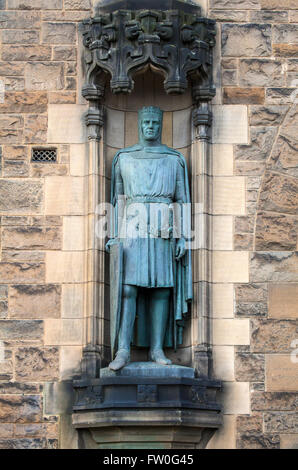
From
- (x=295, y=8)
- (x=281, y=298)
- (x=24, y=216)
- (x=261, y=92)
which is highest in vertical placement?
(x=295, y=8)

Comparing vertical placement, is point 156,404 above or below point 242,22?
below

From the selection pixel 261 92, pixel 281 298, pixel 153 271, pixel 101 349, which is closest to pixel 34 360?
Result: pixel 101 349

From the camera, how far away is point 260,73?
12.5 meters

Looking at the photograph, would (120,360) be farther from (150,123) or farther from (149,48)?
(149,48)

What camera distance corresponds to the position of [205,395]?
38.1ft

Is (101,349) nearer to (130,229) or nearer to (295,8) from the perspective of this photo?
(130,229)

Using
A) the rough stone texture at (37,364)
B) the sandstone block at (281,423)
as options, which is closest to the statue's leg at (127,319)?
the rough stone texture at (37,364)

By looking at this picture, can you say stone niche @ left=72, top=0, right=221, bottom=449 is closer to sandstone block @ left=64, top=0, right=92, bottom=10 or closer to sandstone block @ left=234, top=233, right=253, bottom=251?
sandstone block @ left=64, top=0, right=92, bottom=10

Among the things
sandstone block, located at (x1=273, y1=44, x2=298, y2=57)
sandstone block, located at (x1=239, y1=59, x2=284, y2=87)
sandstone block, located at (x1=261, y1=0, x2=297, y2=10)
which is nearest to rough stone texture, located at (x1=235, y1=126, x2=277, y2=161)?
sandstone block, located at (x1=239, y1=59, x2=284, y2=87)

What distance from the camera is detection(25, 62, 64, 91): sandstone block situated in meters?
12.4

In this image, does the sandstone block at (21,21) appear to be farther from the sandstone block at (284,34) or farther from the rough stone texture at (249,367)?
the rough stone texture at (249,367)

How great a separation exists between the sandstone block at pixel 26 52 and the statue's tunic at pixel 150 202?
1292mm

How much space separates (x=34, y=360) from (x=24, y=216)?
1.40 metres

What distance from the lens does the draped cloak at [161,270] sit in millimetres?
11883
